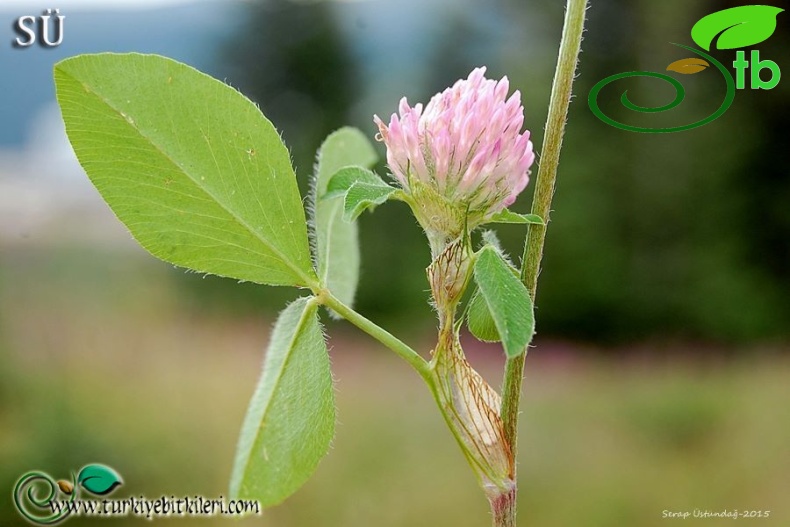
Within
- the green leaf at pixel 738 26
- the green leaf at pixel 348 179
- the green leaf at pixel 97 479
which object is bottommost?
the green leaf at pixel 97 479

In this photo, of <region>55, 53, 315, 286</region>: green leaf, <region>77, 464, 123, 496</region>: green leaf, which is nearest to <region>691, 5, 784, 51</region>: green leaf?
<region>55, 53, 315, 286</region>: green leaf

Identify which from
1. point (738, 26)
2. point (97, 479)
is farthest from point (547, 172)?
point (97, 479)

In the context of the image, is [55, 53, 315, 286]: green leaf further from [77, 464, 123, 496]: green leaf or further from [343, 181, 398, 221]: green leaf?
[77, 464, 123, 496]: green leaf

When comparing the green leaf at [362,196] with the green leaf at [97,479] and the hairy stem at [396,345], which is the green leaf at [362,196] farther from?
the green leaf at [97,479]

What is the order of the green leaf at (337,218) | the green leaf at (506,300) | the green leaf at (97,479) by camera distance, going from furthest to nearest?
the green leaf at (97,479) < the green leaf at (337,218) < the green leaf at (506,300)

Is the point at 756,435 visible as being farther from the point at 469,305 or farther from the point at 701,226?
the point at 469,305

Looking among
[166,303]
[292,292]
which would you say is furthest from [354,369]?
[166,303]

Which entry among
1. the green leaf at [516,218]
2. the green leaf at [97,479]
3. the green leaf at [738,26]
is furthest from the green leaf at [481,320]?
the green leaf at [97,479]
